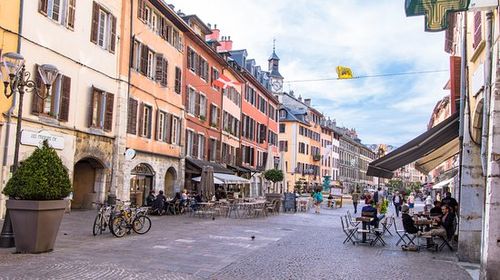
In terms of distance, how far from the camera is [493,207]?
21.1 ft

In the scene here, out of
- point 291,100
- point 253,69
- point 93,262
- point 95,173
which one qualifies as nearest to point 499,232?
point 93,262

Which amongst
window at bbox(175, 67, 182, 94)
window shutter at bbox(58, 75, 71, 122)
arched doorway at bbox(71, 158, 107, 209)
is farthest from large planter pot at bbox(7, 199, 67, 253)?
window at bbox(175, 67, 182, 94)

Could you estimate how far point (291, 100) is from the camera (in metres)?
79.5

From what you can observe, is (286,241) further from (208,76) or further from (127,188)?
(208,76)

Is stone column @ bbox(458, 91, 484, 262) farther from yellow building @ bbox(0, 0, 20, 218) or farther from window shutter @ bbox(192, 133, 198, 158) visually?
window shutter @ bbox(192, 133, 198, 158)

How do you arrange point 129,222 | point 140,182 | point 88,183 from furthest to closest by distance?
point 140,182, point 88,183, point 129,222

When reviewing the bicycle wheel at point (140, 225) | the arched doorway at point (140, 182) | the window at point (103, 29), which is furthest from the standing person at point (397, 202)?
the bicycle wheel at point (140, 225)

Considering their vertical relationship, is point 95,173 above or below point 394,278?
above

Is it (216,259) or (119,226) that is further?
(119,226)

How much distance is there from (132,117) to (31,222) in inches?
537

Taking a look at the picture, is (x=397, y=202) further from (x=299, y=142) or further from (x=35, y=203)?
(x=299, y=142)

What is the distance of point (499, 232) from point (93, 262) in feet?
22.0

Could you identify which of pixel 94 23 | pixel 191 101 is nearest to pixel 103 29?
pixel 94 23

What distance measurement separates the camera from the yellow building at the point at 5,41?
1502 centimetres
